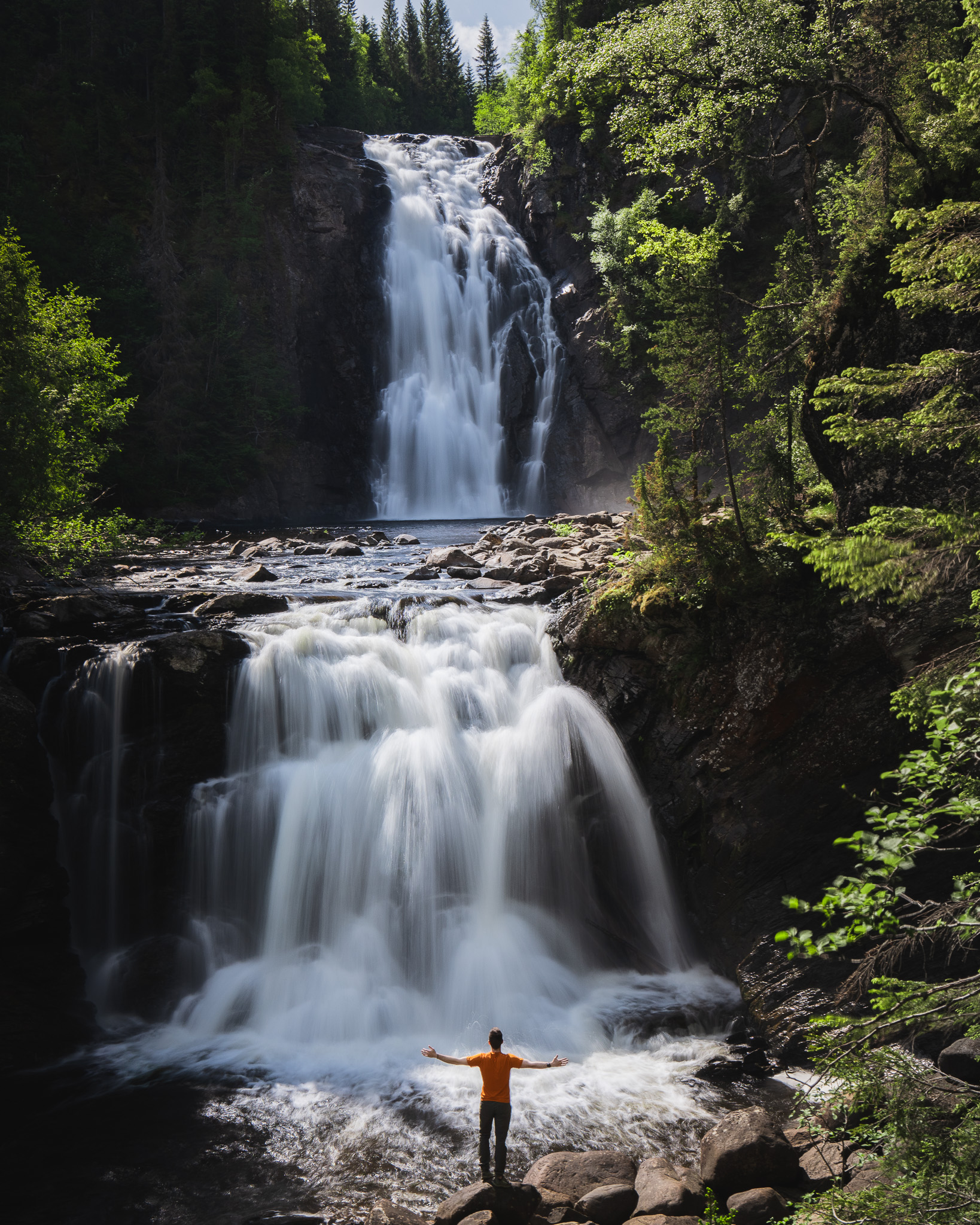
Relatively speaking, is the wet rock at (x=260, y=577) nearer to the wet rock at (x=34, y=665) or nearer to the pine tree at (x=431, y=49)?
the wet rock at (x=34, y=665)

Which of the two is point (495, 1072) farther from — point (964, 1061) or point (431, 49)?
point (431, 49)

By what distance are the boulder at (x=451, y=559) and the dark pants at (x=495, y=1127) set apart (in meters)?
13.3

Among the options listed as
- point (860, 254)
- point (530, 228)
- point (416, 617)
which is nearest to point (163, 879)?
point (416, 617)

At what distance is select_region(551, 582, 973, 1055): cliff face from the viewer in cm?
813

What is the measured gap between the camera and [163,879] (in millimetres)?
9883

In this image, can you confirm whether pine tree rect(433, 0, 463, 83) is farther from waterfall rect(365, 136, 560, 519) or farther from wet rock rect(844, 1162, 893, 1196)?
wet rock rect(844, 1162, 893, 1196)

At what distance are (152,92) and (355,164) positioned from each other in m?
12.2

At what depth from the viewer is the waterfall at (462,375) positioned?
135ft

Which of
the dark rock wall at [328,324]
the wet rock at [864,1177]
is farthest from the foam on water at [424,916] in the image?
the dark rock wall at [328,324]

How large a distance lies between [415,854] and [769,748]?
4.85 m

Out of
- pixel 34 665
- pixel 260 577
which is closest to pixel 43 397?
pixel 260 577

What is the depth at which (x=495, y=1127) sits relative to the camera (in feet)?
19.3

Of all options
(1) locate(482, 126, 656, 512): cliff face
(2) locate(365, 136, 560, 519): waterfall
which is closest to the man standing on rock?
Answer: (1) locate(482, 126, 656, 512): cliff face

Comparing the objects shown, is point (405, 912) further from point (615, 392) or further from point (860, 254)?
point (615, 392)
